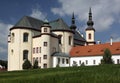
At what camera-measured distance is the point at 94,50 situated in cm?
9056

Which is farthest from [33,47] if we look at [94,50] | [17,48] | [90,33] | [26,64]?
[90,33]

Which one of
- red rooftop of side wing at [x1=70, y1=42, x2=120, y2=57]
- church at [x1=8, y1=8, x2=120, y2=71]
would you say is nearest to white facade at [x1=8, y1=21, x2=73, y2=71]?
church at [x1=8, y1=8, x2=120, y2=71]

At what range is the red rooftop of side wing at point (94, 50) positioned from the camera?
8688 cm

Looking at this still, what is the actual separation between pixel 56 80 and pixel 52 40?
63.0 meters

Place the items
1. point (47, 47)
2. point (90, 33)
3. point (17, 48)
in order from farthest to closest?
point (90, 33)
point (17, 48)
point (47, 47)

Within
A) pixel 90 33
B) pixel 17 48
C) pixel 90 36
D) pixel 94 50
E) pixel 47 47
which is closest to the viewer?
pixel 47 47

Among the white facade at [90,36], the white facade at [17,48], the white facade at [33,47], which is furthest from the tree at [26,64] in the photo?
the white facade at [90,36]

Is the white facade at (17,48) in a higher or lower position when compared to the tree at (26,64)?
higher

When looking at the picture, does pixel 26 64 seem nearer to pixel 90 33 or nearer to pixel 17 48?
pixel 17 48

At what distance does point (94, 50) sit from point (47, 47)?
46.0 ft

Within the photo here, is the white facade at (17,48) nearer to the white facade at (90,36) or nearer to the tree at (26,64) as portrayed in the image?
the tree at (26,64)

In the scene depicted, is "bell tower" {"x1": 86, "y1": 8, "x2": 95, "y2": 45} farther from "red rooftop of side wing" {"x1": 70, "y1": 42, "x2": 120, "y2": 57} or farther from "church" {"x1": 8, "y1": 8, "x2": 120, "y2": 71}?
"church" {"x1": 8, "y1": 8, "x2": 120, "y2": 71}

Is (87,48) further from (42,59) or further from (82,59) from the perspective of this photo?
(42,59)

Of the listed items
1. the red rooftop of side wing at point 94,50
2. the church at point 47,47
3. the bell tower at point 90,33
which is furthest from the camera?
the bell tower at point 90,33
